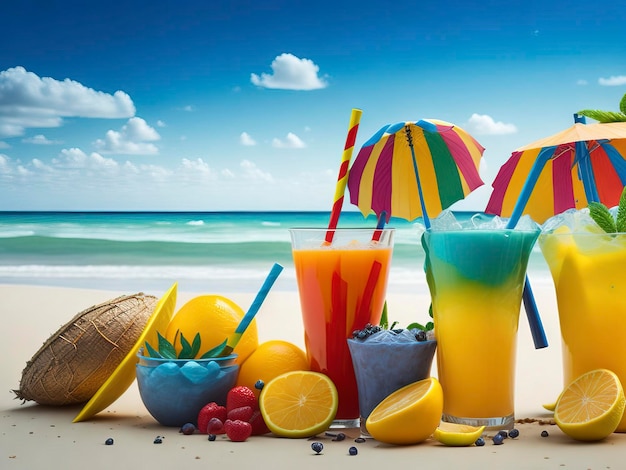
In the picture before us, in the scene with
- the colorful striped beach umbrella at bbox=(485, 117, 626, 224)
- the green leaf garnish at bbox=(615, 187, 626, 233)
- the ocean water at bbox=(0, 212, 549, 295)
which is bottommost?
the ocean water at bbox=(0, 212, 549, 295)

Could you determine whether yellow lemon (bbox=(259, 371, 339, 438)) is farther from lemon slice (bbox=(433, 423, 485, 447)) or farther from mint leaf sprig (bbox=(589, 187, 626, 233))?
mint leaf sprig (bbox=(589, 187, 626, 233))

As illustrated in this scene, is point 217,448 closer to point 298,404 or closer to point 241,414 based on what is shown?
point 241,414

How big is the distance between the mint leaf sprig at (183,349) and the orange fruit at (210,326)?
0.23ft

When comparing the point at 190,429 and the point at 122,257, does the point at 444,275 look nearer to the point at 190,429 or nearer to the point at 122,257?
the point at 190,429

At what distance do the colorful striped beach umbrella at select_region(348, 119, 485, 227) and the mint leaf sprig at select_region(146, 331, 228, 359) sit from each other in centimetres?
86

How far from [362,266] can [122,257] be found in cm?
1261

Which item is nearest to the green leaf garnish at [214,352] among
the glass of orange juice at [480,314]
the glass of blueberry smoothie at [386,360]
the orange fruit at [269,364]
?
the orange fruit at [269,364]

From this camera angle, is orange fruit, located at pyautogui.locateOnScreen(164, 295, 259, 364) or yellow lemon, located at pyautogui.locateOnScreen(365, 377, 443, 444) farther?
orange fruit, located at pyautogui.locateOnScreen(164, 295, 259, 364)

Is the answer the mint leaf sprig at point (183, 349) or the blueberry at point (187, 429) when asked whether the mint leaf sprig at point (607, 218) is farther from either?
the blueberry at point (187, 429)

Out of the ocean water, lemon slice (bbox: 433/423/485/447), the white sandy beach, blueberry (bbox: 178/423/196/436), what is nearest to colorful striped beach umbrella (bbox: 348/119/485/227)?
the white sandy beach

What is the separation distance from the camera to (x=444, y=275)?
8.80 feet

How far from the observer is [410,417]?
2406 mm

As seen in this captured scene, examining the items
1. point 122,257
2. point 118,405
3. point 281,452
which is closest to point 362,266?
point 281,452

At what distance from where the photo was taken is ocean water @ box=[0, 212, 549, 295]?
11.2 m
